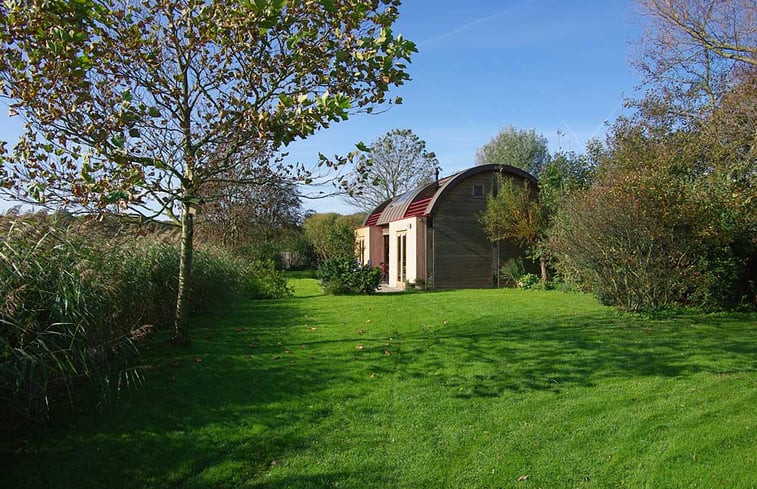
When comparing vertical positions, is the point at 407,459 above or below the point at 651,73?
below

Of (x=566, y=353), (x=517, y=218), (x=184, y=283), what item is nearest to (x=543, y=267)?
(x=517, y=218)

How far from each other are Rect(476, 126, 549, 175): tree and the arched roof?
20.9 meters

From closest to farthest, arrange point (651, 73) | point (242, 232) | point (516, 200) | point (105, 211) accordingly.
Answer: point (105, 211)
point (651, 73)
point (516, 200)
point (242, 232)

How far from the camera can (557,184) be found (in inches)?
743

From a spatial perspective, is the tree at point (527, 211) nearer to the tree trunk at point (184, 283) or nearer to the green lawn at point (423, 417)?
the green lawn at point (423, 417)

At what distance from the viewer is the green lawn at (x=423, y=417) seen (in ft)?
12.9

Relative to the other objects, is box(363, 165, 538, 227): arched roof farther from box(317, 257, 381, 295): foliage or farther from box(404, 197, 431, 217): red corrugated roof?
box(317, 257, 381, 295): foliage

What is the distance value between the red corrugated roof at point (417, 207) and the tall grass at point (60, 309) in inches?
549

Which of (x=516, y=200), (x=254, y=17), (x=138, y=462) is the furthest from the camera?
(x=516, y=200)

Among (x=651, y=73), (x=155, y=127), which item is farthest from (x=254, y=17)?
(x=651, y=73)

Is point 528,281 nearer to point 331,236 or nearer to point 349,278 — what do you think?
point 349,278

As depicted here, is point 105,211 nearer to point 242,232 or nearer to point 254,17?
point 254,17

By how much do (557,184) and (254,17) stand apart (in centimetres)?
1533

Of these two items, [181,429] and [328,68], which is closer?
[181,429]
